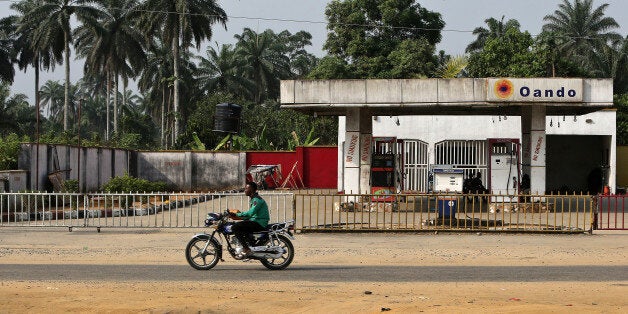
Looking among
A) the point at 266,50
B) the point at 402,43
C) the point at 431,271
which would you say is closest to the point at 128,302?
the point at 431,271

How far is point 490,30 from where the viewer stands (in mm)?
81875

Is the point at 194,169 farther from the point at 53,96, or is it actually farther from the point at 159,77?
the point at 53,96

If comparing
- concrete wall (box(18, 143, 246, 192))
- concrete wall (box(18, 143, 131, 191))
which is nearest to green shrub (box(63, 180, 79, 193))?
concrete wall (box(18, 143, 131, 191))

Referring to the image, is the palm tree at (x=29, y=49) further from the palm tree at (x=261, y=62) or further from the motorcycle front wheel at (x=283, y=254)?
the motorcycle front wheel at (x=283, y=254)

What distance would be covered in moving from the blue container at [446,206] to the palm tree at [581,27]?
54.3m

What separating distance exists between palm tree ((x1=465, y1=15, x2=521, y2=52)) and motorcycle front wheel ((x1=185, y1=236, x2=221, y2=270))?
64.8 m

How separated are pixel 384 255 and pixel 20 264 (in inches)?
292

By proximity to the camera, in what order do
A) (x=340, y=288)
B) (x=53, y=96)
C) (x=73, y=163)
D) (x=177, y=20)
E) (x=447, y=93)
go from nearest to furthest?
1. (x=340, y=288)
2. (x=447, y=93)
3. (x=73, y=163)
4. (x=177, y=20)
5. (x=53, y=96)

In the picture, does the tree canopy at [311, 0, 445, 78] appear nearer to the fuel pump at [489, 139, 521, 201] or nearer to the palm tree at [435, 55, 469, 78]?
the palm tree at [435, 55, 469, 78]

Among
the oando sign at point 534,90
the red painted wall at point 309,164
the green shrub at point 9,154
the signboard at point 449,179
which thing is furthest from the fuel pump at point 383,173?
the red painted wall at point 309,164

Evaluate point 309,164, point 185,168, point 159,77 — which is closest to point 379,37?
point 309,164

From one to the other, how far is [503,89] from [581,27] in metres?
50.7

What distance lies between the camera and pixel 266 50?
301ft

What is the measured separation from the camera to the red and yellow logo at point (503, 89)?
1209 inches
